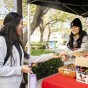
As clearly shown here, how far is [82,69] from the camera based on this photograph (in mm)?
1817

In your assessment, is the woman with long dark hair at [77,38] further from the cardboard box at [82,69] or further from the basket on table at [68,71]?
the cardboard box at [82,69]

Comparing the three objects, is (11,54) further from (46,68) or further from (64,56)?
(46,68)

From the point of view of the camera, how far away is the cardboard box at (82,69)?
1.75 metres

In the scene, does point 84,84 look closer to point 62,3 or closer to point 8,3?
point 62,3

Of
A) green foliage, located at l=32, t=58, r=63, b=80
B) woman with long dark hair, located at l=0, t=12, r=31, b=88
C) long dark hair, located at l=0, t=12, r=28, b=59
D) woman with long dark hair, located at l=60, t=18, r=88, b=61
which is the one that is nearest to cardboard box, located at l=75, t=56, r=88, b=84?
woman with long dark hair, located at l=0, t=12, r=31, b=88

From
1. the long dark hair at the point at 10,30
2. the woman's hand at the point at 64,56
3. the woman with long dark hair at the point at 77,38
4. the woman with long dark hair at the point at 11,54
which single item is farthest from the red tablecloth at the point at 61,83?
the woman with long dark hair at the point at 77,38

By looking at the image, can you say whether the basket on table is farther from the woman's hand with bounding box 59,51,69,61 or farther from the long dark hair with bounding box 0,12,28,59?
the long dark hair with bounding box 0,12,28,59

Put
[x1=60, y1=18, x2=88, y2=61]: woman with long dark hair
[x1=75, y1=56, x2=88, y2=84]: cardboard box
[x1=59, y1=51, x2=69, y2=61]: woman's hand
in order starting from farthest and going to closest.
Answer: [x1=60, y1=18, x2=88, y2=61]: woman with long dark hair, [x1=59, y1=51, x2=69, y2=61]: woman's hand, [x1=75, y1=56, x2=88, y2=84]: cardboard box

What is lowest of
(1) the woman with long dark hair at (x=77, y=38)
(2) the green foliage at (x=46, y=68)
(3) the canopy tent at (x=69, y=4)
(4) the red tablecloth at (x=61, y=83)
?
(2) the green foliage at (x=46, y=68)

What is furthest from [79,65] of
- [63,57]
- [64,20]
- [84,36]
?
[64,20]

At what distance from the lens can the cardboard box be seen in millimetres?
1745

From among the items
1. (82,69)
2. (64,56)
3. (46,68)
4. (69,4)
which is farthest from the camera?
(46,68)

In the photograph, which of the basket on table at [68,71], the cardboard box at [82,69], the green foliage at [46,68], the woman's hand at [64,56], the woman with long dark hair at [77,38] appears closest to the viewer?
the cardboard box at [82,69]

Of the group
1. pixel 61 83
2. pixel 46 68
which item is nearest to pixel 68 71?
pixel 61 83
